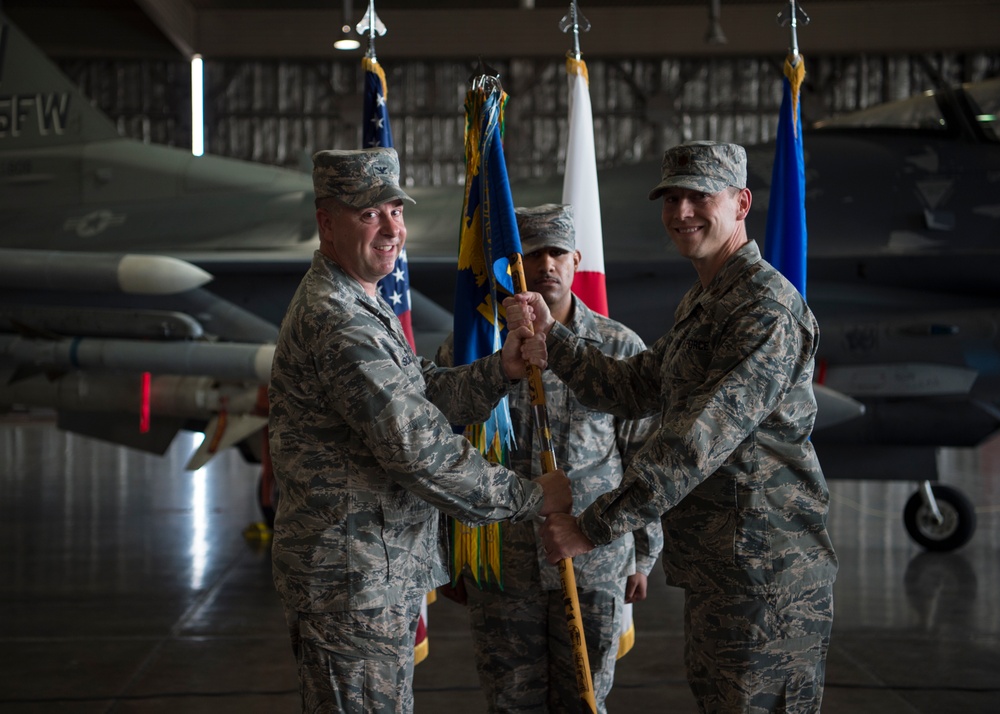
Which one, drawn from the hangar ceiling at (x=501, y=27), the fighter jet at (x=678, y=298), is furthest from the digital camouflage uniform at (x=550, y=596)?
the hangar ceiling at (x=501, y=27)

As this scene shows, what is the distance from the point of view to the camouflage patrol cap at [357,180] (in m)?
2.46

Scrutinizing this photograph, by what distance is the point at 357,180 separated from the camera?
97.1 inches

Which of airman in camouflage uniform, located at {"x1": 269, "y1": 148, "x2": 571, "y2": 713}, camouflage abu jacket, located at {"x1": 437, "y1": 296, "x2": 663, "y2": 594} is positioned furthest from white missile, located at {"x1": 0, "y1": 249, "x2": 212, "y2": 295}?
airman in camouflage uniform, located at {"x1": 269, "y1": 148, "x2": 571, "y2": 713}

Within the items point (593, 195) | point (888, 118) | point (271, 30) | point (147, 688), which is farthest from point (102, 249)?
point (271, 30)

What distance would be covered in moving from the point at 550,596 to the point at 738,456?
2.94ft

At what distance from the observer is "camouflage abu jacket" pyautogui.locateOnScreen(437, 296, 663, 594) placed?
119 inches

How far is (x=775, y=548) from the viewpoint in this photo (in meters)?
2.41

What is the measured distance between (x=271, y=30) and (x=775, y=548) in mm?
19852

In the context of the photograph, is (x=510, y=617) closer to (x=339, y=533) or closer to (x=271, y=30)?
(x=339, y=533)

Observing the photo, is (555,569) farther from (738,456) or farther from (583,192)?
(583,192)

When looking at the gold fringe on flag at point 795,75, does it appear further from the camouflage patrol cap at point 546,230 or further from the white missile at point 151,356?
the white missile at point 151,356

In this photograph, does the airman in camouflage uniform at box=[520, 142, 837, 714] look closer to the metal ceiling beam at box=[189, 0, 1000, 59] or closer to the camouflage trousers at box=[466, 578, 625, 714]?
the camouflage trousers at box=[466, 578, 625, 714]

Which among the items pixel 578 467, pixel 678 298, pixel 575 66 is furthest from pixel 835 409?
pixel 578 467

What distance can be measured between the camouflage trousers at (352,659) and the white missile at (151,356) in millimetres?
4953
